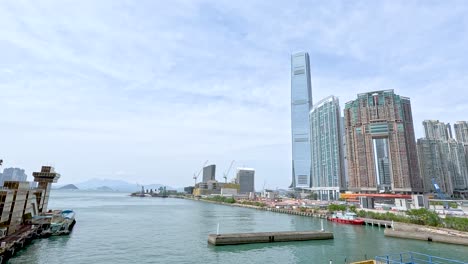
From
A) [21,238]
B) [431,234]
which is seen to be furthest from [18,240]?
[431,234]

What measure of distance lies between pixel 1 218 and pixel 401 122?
664 feet

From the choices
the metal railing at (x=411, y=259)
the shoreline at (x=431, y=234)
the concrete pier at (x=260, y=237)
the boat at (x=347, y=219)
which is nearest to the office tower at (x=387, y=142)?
the boat at (x=347, y=219)

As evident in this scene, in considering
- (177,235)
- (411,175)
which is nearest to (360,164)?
(411,175)

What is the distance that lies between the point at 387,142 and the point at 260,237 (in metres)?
161

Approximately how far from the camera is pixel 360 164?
191375 mm

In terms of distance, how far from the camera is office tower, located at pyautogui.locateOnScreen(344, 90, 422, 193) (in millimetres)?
175375

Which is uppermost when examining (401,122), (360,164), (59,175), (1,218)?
(401,122)

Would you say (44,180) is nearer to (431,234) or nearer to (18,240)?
(18,240)

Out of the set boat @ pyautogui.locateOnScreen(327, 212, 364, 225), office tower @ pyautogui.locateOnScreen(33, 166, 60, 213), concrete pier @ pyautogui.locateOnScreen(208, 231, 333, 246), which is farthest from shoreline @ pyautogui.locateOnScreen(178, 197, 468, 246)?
office tower @ pyautogui.locateOnScreen(33, 166, 60, 213)

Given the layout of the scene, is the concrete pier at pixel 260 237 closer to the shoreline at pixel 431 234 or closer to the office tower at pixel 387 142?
the shoreline at pixel 431 234

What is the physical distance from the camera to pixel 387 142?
185625 millimetres

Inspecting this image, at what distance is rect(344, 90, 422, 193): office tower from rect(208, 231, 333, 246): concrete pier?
13903cm

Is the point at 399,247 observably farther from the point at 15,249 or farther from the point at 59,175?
the point at 59,175

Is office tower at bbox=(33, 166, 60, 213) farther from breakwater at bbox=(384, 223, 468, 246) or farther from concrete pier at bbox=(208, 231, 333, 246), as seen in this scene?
breakwater at bbox=(384, 223, 468, 246)
